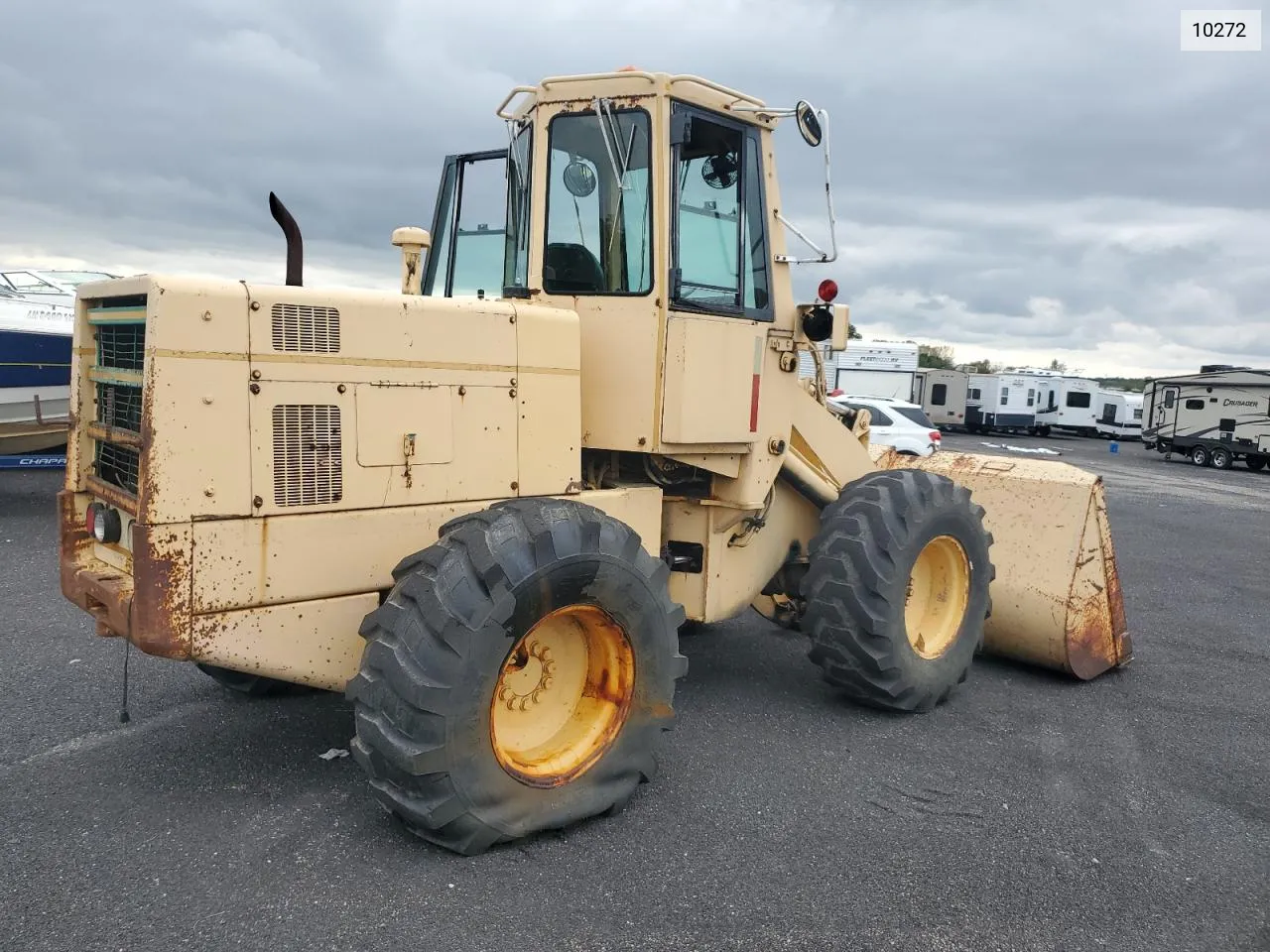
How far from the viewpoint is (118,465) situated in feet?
13.5

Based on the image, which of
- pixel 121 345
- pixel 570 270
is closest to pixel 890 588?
pixel 570 270

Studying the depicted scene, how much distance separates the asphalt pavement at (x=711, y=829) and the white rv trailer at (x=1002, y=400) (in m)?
35.8

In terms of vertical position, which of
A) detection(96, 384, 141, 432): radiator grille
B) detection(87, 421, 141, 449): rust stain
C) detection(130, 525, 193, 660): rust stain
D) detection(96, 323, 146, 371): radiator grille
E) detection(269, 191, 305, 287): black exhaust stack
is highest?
detection(269, 191, 305, 287): black exhaust stack

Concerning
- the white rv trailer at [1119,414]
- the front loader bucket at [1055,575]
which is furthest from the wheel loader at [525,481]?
the white rv trailer at [1119,414]

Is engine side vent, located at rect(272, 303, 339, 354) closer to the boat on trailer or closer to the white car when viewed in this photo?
the boat on trailer

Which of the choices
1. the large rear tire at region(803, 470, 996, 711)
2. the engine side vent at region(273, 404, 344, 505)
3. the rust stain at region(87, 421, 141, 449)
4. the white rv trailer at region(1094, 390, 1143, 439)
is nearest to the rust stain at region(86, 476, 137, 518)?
the rust stain at region(87, 421, 141, 449)

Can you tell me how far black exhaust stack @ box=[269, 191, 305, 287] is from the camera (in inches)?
161

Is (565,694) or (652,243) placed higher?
(652,243)

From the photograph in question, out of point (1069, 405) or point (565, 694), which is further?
point (1069, 405)

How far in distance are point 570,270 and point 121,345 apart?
2.01 m

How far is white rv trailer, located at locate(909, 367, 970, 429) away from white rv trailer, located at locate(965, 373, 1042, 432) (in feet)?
1.58

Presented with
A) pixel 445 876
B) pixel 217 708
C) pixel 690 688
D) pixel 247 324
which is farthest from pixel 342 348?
pixel 690 688

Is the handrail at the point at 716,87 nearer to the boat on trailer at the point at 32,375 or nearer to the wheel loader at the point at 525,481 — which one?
the wheel loader at the point at 525,481

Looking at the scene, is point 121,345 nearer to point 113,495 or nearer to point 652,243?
point 113,495
